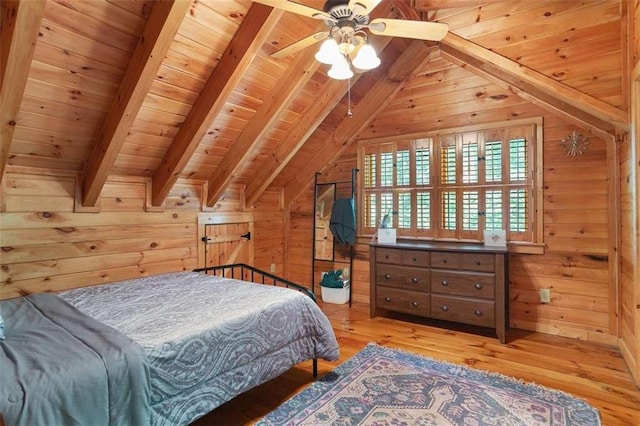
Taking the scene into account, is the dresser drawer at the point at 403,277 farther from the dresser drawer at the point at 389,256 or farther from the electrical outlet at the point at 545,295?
the electrical outlet at the point at 545,295

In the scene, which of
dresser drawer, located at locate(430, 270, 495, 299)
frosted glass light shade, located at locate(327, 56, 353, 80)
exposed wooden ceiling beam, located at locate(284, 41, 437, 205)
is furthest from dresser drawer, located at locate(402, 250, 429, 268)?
frosted glass light shade, located at locate(327, 56, 353, 80)

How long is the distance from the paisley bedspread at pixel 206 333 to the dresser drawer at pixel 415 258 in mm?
1546

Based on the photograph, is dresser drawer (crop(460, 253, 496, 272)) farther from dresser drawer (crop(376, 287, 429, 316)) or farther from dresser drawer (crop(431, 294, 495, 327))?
dresser drawer (crop(376, 287, 429, 316))

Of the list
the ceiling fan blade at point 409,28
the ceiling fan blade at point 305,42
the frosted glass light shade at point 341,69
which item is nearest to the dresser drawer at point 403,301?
the frosted glass light shade at point 341,69

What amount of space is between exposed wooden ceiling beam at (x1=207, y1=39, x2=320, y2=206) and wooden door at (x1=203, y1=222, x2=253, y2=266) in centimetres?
39

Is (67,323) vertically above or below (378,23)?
below

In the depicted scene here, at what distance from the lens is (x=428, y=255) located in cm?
362

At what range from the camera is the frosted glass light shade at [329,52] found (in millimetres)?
2029

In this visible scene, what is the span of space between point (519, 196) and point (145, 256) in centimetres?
386

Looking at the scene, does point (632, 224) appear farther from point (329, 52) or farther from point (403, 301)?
point (329, 52)

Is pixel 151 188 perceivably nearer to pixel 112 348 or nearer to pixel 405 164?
pixel 112 348

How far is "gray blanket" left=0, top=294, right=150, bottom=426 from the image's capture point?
1.27 metres

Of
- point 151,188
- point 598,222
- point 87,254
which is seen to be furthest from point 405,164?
point 87,254

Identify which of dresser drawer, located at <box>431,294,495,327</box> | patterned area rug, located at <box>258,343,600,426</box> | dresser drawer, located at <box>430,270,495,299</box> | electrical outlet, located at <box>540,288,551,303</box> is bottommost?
patterned area rug, located at <box>258,343,600,426</box>
